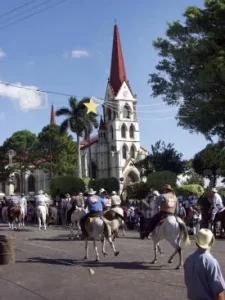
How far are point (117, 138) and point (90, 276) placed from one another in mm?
78488

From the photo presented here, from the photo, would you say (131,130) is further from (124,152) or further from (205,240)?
(205,240)

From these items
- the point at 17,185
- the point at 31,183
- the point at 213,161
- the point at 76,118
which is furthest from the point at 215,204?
the point at 31,183

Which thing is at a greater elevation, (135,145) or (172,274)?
(135,145)

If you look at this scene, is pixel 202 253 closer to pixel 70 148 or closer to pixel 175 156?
pixel 175 156

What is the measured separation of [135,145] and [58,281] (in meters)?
80.2

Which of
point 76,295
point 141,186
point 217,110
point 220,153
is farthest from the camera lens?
point 141,186

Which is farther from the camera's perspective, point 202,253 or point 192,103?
point 192,103

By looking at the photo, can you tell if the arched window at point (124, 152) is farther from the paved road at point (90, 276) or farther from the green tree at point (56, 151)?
the paved road at point (90, 276)

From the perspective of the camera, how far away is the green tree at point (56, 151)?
216 ft

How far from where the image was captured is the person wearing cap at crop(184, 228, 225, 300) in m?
5.10

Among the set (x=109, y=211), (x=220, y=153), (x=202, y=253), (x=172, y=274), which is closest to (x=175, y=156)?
(x=220, y=153)

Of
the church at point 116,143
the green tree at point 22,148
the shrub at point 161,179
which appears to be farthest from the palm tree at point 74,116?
Result: the church at point 116,143

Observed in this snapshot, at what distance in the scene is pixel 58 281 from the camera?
34.1 ft

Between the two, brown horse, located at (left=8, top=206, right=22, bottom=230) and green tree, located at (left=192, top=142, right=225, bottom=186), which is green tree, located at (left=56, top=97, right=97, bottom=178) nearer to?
green tree, located at (left=192, top=142, right=225, bottom=186)
